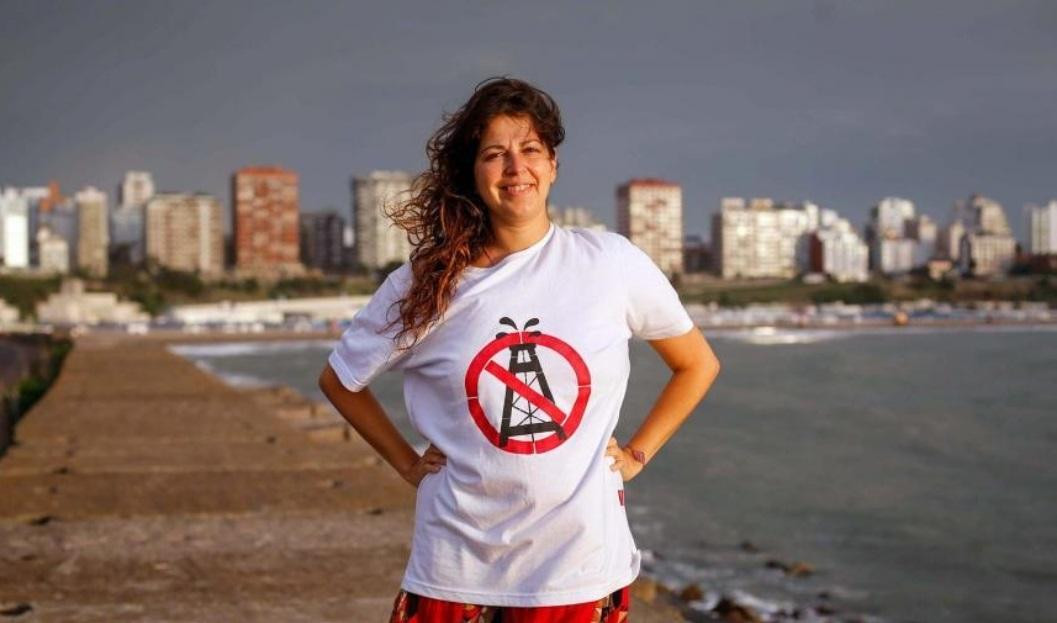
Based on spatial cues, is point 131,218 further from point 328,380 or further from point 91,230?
point 328,380

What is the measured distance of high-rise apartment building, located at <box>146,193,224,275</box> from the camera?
124 metres

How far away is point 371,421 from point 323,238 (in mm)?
137691

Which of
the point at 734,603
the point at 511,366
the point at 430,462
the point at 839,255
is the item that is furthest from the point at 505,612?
the point at 839,255

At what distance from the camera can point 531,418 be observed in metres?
2.06

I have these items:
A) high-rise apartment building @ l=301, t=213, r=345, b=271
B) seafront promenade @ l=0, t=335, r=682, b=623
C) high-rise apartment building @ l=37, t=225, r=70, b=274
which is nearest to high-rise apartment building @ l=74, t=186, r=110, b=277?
high-rise apartment building @ l=37, t=225, r=70, b=274

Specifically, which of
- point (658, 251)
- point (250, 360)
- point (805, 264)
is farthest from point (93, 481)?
point (805, 264)

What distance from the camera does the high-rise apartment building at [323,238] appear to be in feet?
449

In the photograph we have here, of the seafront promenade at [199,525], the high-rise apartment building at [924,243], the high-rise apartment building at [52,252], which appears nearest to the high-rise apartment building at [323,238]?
→ the high-rise apartment building at [52,252]

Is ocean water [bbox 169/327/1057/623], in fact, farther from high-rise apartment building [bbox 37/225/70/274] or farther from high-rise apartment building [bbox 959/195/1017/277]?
high-rise apartment building [bbox 959/195/1017/277]

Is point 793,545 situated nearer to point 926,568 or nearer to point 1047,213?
point 926,568

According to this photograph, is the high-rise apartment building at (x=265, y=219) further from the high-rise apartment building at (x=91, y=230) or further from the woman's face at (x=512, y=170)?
the woman's face at (x=512, y=170)

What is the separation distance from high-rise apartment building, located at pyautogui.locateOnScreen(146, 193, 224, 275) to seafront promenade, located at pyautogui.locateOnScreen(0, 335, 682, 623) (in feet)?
385

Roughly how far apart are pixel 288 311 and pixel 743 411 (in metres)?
59.8

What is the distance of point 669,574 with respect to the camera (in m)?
8.23
